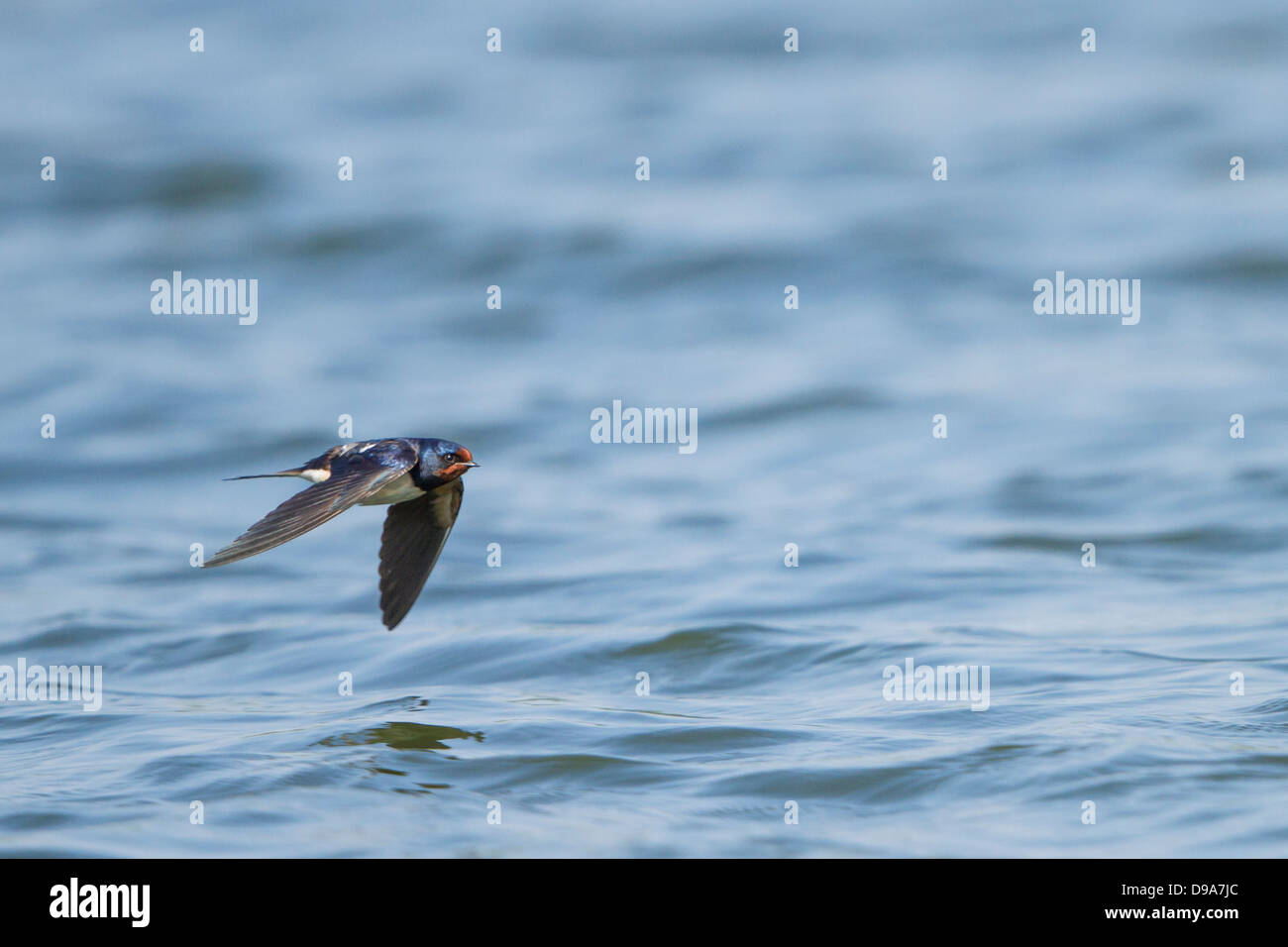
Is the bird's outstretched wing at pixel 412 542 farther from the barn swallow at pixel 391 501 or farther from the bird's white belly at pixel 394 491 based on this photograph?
the bird's white belly at pixel 394 491

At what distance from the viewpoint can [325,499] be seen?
19.9ft

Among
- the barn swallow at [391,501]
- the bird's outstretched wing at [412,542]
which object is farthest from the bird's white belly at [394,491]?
the bird's outstretched wing at [412,542]

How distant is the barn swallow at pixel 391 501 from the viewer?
584cm

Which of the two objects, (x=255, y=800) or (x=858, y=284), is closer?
(x=255, y=800)

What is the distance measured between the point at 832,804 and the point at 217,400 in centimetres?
1137

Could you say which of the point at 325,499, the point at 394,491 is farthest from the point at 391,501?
the point at 325,499

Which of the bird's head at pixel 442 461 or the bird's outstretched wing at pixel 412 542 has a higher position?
the bird's head at pixel 442 461

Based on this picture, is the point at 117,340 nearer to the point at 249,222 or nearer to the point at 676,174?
the point at 249,222

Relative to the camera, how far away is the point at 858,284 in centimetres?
1962

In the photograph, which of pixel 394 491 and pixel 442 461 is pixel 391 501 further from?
pixel 442 461

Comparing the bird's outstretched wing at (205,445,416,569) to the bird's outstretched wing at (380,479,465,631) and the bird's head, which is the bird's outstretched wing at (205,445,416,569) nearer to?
the bird's head

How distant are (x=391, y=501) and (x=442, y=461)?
0.42 meters

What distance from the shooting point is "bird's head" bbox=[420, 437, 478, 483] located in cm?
664

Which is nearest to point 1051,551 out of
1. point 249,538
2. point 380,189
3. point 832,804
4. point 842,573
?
point 842,573
